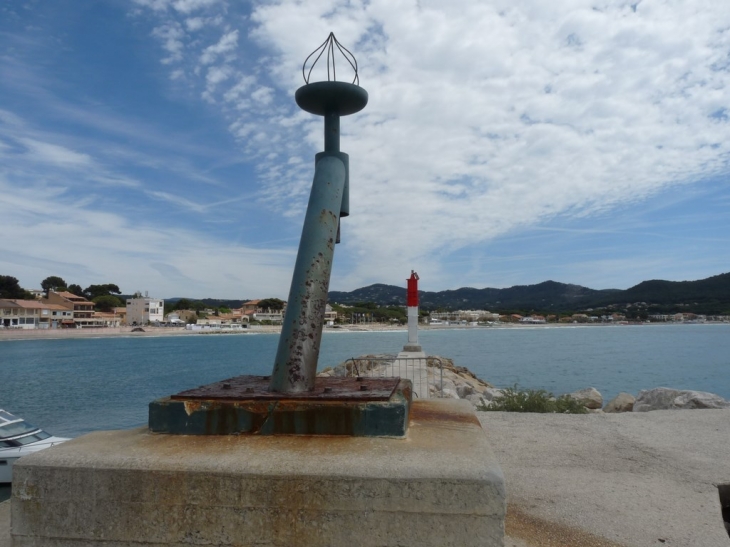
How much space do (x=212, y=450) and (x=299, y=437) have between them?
0.45 m

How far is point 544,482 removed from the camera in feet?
16.6

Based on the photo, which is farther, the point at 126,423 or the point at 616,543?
the point at 126,423

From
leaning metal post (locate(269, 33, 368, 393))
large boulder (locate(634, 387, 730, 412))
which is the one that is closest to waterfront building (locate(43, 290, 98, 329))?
large boulder (locate(634, 387, 730, 412))

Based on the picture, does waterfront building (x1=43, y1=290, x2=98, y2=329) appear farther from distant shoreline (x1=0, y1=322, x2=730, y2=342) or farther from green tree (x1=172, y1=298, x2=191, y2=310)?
green tree (x1=172, y1=298, x2=191, y2=310)

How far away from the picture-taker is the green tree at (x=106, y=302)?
12381cm

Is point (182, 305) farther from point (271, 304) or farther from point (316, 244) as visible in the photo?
point (316, 244)

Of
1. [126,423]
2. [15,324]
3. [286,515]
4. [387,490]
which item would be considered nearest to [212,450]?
[286,515]

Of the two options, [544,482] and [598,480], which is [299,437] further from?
[598,480]

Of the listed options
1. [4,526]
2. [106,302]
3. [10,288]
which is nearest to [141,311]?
[106,302]

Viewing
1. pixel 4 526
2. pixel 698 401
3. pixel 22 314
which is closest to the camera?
pixel 4 526

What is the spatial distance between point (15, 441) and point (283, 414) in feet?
31.6

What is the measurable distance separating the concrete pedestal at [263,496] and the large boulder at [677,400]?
842cm

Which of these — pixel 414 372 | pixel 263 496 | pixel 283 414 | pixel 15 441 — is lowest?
pixel 15 441

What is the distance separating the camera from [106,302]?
411ft
